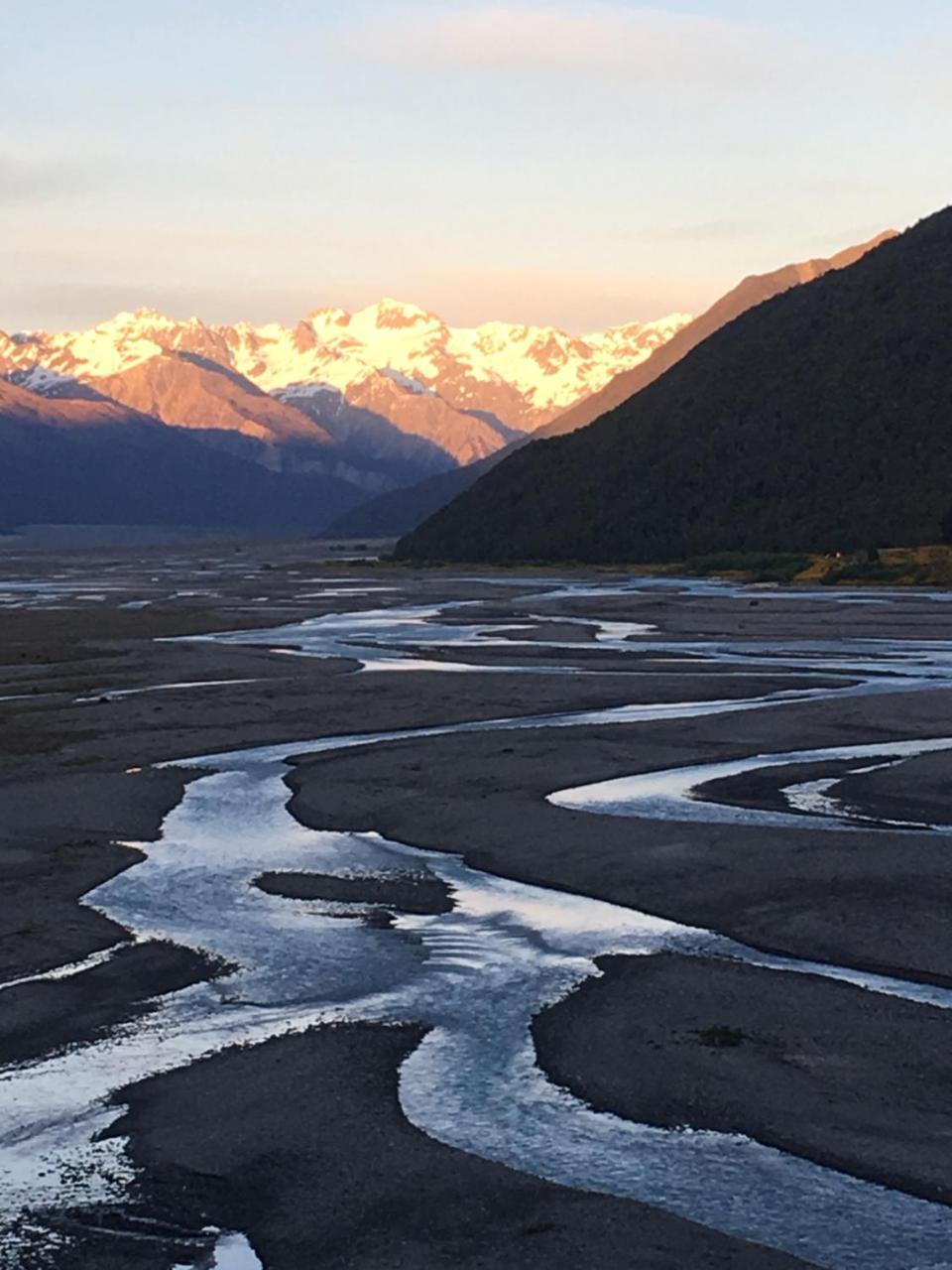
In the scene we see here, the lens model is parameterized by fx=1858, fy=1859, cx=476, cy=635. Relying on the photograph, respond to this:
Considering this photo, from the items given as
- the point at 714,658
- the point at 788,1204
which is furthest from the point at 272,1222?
the point at 714,658

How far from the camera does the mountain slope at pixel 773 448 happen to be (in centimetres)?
13612

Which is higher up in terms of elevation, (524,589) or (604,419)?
(604,419)

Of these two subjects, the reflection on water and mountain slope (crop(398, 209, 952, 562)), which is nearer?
the reflection on water

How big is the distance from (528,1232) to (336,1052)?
468 cm

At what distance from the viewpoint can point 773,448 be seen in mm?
148250

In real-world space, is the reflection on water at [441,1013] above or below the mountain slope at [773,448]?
below

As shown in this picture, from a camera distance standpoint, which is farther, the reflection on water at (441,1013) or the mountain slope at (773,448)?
the mountain slope at (773,448)

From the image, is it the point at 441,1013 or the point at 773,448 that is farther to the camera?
the point at 773,448

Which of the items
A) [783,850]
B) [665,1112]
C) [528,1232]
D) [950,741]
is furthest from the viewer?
[950,741]

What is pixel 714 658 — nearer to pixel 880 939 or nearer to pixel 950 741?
pixel 950 741

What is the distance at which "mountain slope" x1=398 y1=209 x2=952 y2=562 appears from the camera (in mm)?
136125

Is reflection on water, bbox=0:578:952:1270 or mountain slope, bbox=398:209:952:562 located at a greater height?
mountain slope, bbox=398:209:952:562

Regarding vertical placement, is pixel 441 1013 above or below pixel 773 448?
below

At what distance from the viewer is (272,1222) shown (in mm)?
12891
